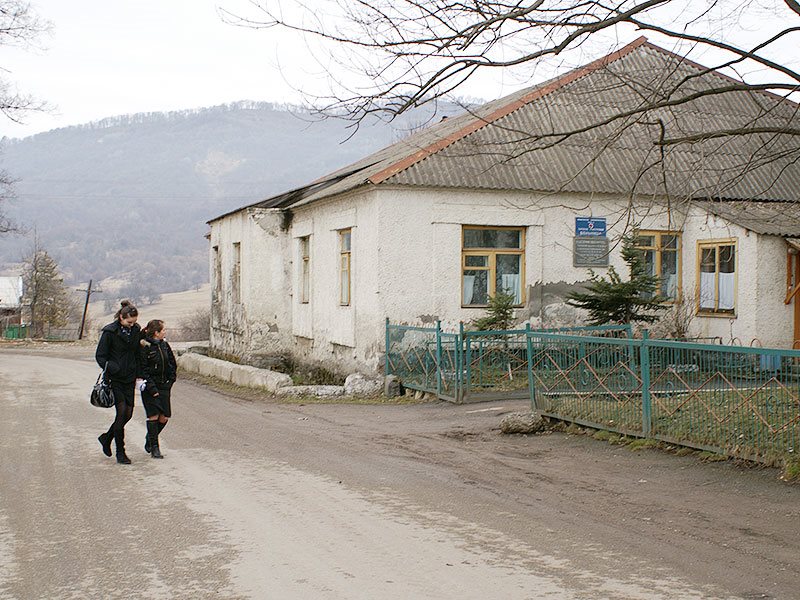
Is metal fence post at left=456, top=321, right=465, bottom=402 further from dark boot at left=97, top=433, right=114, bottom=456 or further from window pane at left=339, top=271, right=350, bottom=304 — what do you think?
dark boot at left=97, top=433, right=114, bottom=456

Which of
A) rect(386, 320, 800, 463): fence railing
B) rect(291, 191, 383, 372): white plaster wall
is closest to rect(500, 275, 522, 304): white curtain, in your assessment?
rect(291, 191, 383, 372): white plaster wall

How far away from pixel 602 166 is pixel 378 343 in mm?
6244

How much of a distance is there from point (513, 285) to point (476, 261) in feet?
3.22

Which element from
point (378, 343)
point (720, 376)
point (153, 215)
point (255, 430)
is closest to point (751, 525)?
point (720, 376)

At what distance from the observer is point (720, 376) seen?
9680mm

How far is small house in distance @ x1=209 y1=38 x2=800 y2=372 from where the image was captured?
18.5 meters

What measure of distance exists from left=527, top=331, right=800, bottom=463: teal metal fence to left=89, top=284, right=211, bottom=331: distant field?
A: 76.0 meters

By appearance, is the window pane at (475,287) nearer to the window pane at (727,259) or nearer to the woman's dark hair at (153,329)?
the window pane at (727,259)

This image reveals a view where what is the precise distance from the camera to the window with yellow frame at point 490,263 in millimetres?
19094

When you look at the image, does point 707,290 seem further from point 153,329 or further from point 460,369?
point 153,329

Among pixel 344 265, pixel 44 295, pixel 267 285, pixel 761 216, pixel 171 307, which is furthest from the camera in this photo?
pixel 171 307

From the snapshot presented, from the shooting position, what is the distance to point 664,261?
68.2 ft

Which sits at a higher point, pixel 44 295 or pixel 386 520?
pixel 44 295

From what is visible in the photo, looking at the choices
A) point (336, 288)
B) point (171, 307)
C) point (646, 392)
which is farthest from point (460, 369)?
point (171, 307)
